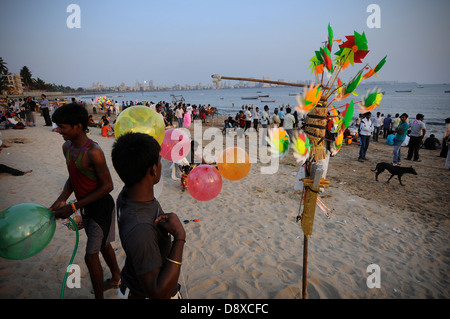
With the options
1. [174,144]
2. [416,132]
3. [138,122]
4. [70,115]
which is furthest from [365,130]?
[70,115]

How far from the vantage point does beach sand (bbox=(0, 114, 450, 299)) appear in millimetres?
2908

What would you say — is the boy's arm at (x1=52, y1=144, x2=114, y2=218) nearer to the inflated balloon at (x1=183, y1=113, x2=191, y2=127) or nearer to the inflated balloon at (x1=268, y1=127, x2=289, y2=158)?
the inflated balloon at (x1=268, y1=127, x2=289, y2=158)

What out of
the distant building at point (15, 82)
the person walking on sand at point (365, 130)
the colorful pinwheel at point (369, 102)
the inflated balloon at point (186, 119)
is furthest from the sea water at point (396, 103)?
the distant building at point (15, 82)

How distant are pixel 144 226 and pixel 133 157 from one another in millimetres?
395

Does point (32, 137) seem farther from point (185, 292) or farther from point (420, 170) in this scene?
point (420, 170)

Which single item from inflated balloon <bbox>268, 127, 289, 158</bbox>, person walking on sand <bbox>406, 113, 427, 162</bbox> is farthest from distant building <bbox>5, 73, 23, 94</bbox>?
person walking on sand <bbox>406, 113, 427, 162</bbox>

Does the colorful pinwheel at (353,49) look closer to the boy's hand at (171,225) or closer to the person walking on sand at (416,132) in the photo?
the boy's hand at (171,225)

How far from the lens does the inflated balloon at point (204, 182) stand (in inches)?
126

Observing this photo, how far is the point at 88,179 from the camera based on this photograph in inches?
88.9

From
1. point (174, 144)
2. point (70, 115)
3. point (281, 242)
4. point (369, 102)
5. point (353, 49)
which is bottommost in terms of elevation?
point (281, 242)

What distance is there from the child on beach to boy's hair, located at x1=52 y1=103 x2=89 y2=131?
3.90ft

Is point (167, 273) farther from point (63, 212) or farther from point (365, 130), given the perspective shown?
point (365, 130)
